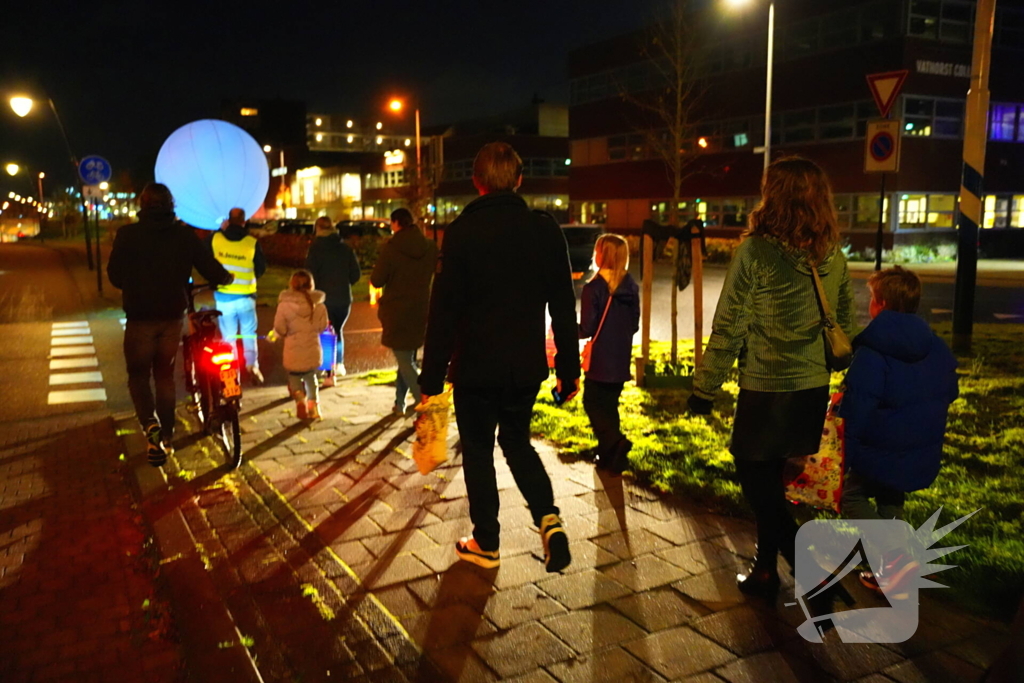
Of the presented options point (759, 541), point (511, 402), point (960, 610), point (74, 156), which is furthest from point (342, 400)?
point (74, 156)

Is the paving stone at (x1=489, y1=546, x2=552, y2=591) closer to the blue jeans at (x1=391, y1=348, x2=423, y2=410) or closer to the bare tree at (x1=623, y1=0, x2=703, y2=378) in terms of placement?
the blue jeans at (x1=391, y1=348, x2=423, y2=410)

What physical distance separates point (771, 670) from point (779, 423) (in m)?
0.97

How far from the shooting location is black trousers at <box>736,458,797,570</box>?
12.1 feet

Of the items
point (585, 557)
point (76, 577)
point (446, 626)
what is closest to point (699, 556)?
point (585, 557)

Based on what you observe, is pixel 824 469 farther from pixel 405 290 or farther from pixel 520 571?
pixel 405 290

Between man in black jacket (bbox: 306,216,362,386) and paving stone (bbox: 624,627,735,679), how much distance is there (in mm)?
5860

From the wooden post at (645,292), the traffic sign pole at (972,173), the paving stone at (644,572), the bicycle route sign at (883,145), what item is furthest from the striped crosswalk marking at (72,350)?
the traffic sign pole at (972,173)

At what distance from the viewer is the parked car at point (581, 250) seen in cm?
2117

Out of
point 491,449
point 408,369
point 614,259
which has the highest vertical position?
point 614,259

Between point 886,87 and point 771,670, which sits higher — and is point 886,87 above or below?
above

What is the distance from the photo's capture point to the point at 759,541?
3.81 m

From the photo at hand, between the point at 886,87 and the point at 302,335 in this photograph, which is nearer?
the point at 302,335

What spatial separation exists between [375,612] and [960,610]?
8.27 feet

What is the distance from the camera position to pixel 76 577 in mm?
4359
